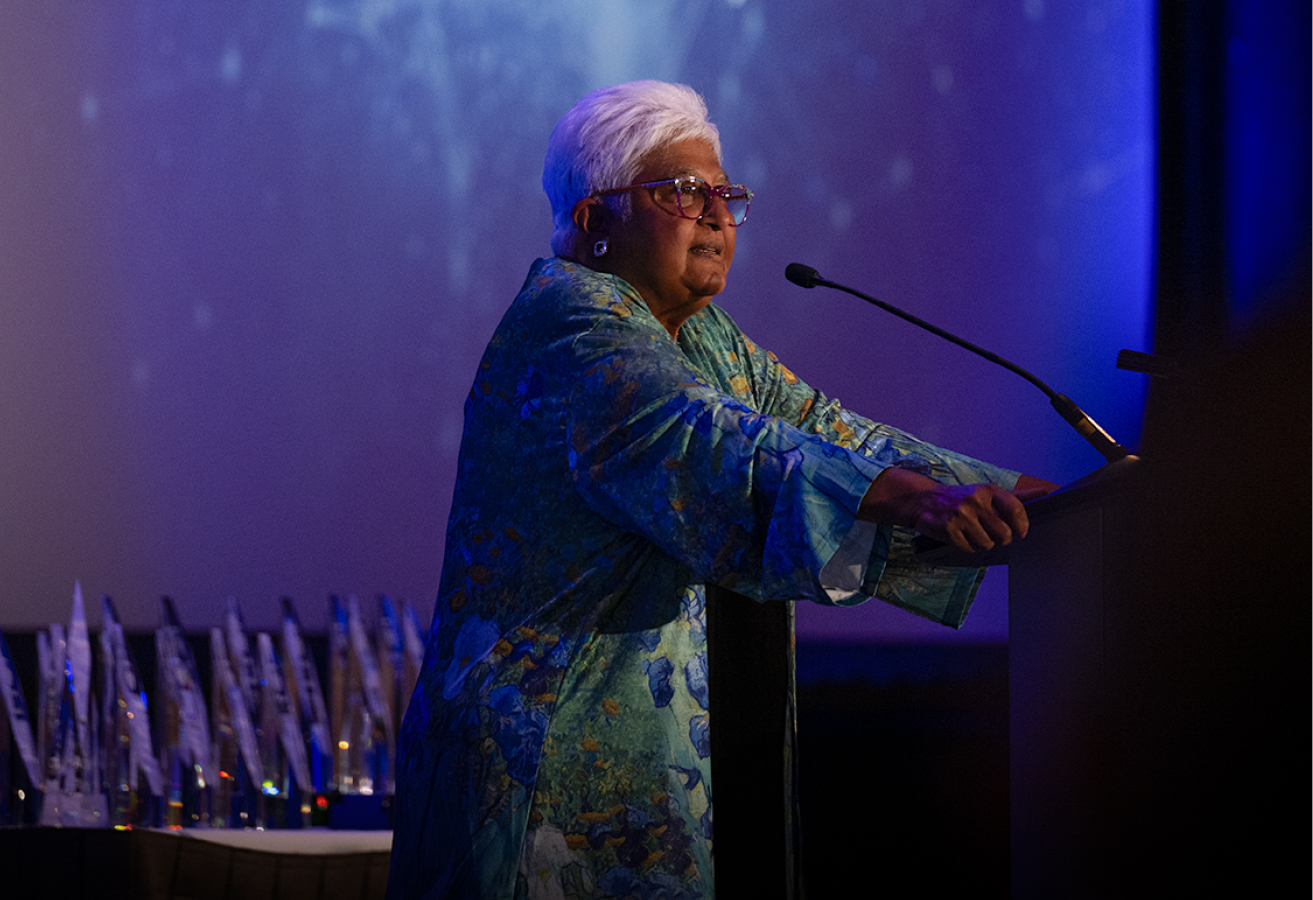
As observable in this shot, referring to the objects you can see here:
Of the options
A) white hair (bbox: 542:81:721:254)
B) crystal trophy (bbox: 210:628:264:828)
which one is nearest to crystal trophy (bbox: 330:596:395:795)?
crystal trophy (bbox: 210:628:264:828)

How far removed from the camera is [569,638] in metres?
1.13

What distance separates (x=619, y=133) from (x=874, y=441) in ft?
1.55

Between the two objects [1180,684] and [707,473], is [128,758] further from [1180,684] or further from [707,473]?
[1180,684]

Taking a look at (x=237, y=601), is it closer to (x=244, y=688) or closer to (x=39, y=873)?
(x=244, y=688)

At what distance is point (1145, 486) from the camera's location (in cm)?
89

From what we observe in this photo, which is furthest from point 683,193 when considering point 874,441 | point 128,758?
point 128,758

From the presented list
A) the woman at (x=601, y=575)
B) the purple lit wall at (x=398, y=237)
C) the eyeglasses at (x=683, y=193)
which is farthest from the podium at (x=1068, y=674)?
the purple lit wall at (x=398, y=237)

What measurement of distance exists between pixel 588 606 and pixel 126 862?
146 centimetres

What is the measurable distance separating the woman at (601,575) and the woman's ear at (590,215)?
15mm

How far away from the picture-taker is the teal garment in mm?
1059

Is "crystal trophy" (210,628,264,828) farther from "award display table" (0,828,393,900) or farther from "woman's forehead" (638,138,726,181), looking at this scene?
"woman's forehead" (638,138,726,181)

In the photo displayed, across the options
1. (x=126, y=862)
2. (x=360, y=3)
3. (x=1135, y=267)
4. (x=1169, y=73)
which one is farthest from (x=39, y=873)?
(x=1169, y=73)

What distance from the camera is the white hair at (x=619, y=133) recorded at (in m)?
1.27

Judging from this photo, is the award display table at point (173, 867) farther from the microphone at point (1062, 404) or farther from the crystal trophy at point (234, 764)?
the microphone at point (1062, 404)
